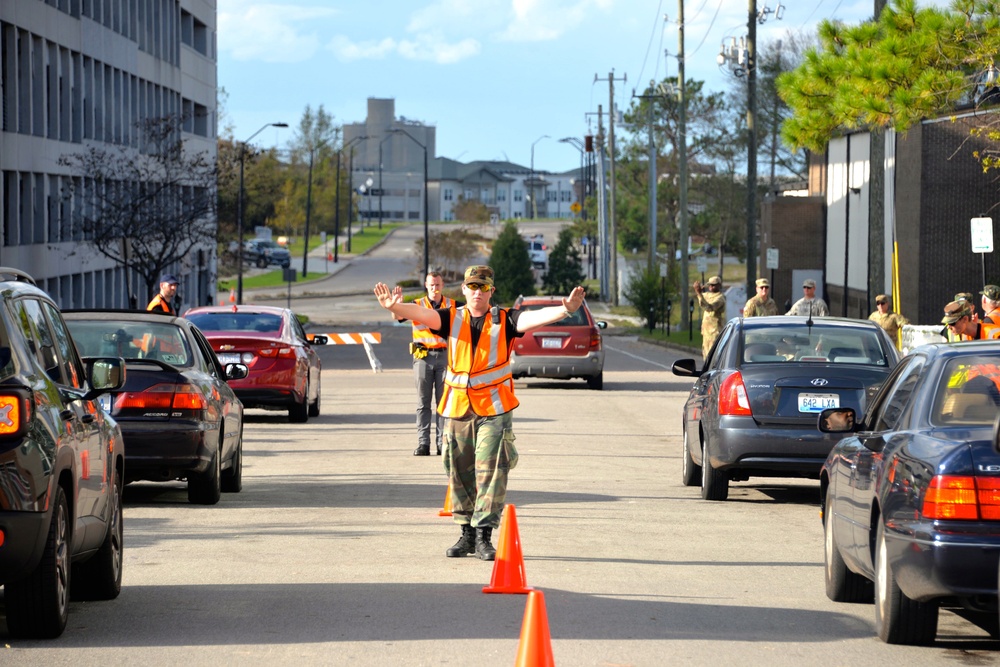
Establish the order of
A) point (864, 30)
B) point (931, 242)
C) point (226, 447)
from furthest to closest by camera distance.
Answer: point (931, 242) → point (864, 30) → point (226, 447)

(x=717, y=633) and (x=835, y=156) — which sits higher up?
(x=835, y=156)

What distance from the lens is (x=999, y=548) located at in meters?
6.68

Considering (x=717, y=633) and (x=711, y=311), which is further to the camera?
(x=711, y=311)

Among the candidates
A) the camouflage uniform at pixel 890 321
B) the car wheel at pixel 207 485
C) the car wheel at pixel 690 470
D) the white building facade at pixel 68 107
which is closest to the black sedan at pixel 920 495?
the car wheel at pixel 690 470

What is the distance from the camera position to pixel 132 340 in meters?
13.7

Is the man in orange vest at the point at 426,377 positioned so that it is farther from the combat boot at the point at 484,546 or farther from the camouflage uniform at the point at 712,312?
the camouflage uniform at the point at 712,312

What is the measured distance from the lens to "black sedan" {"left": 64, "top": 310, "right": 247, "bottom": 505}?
12.5 metres

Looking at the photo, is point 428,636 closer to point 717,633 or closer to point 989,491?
point 717,633

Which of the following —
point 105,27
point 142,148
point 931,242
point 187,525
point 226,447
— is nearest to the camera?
point 187,525

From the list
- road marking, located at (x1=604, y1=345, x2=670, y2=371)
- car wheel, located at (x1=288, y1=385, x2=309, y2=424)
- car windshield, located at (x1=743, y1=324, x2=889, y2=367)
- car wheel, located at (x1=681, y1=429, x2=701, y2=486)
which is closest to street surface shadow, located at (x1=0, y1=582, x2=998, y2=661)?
car windshield, located at (x1=743, y1=324, x2=889, y2=367)

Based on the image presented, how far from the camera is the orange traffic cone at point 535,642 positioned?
5.85 meters

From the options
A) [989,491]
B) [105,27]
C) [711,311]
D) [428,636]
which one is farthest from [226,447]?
[105,27]

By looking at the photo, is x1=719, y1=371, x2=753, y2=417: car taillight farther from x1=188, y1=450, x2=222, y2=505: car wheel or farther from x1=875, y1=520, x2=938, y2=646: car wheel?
x1=875, y1=520, x2=938, y2=646: car wheel

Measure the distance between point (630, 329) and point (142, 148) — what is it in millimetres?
19491
